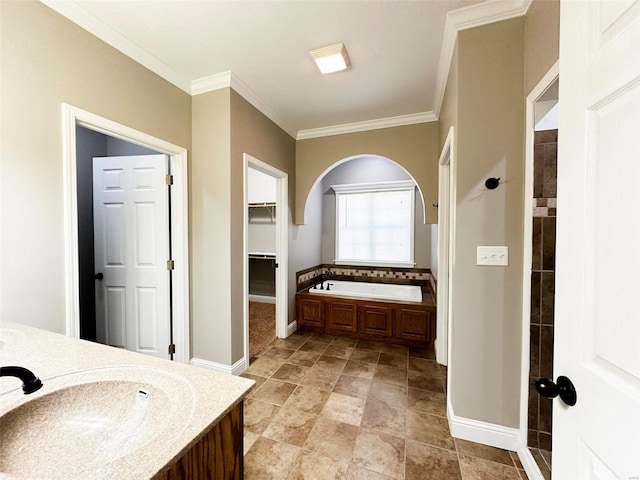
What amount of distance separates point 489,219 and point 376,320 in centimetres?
195

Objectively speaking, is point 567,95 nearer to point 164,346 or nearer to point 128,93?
point 128,93

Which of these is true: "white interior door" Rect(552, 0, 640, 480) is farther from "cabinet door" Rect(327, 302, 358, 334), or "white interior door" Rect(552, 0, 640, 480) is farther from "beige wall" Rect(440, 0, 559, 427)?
"cabinet door" Rect(327, 302, 358, 334)

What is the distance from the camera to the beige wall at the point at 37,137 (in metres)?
1.33

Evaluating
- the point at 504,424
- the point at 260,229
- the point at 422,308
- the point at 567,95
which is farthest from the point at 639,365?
the point at 260,229

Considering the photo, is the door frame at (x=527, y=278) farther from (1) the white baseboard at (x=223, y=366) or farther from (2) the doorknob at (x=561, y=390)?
(1) the white baseboard at (x=223, y=366)

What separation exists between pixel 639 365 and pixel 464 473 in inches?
56.2

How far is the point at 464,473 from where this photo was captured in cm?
144

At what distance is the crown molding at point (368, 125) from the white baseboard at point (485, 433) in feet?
9.13

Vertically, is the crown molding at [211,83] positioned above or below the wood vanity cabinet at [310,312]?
above

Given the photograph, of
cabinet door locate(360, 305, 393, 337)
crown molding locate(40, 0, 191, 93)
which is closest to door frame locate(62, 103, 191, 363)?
crown molding locate(40, 0, 191, 93)

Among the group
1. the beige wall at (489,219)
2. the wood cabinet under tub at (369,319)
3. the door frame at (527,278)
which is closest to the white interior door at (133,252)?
the wood cabinet under tub at (369,319)

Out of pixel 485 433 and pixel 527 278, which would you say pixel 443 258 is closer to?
pixel 527 278

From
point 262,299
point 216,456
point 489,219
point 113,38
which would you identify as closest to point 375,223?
point 262,299

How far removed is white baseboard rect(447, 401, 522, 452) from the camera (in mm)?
1593
